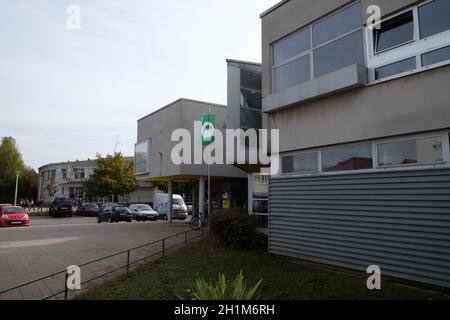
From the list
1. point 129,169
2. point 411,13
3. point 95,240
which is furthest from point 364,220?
point 129,169

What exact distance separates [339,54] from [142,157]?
20291 millimetres

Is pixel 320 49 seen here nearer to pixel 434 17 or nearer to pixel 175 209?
pixel 434 17

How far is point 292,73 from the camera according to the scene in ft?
34.1

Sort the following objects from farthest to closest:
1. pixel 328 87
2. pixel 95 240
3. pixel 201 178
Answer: pixel 201 178
pixel 95 240
pixel 328 87

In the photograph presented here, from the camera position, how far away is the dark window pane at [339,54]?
8.46 m

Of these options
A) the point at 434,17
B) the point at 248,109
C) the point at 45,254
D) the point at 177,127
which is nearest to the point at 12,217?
the point at 177,127

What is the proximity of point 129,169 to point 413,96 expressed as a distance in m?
44.8

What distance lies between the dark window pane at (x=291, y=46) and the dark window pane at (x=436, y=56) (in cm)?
346

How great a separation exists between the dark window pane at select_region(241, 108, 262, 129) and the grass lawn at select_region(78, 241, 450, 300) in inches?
272

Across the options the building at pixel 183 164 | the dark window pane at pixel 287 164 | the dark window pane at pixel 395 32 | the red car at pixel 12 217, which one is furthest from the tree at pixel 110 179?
the dark window pane at pixel 395 32

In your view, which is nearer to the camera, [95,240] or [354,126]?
[354,126]

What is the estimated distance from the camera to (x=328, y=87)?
342 inches

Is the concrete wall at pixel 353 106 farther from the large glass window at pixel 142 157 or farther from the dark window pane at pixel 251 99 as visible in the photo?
the large glass window at pixel 142 157
